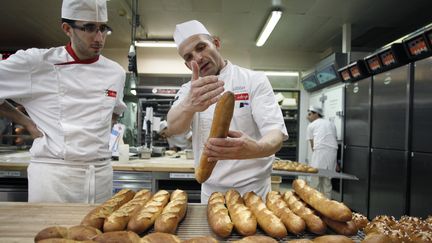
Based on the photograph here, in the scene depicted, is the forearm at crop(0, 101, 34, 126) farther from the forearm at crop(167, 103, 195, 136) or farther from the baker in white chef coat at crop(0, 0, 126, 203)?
the forearm at crop(167, 103, 195, 136)

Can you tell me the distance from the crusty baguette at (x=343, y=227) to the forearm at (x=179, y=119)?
27.9 inches

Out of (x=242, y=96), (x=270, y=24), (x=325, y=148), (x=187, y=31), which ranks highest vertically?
(x=270, y=24)

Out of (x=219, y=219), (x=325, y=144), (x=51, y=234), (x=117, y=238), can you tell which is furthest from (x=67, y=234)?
(x=325, y=144)

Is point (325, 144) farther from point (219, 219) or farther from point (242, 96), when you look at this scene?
point (219, 219)

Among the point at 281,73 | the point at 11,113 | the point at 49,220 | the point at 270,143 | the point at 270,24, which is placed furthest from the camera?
the point at 281,73

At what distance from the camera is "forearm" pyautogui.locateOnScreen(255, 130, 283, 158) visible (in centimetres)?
130

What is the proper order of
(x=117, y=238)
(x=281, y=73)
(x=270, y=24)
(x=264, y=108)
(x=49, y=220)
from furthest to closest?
(x=281, y=73) → (x=270, y=24) → (x=264, y=108) → (x=49, y=220) → (x=117, y=238)

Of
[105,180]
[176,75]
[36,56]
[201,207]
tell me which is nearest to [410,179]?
[201,207]

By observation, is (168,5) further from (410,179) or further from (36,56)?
(410,179)

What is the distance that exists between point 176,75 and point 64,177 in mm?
6129

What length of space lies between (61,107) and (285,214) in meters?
1.31

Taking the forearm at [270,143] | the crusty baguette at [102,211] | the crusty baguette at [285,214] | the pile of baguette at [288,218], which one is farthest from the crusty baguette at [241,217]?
the crusty baguette at [102,211]

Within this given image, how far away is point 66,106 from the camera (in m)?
1.64

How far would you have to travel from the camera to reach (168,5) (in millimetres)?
4879
